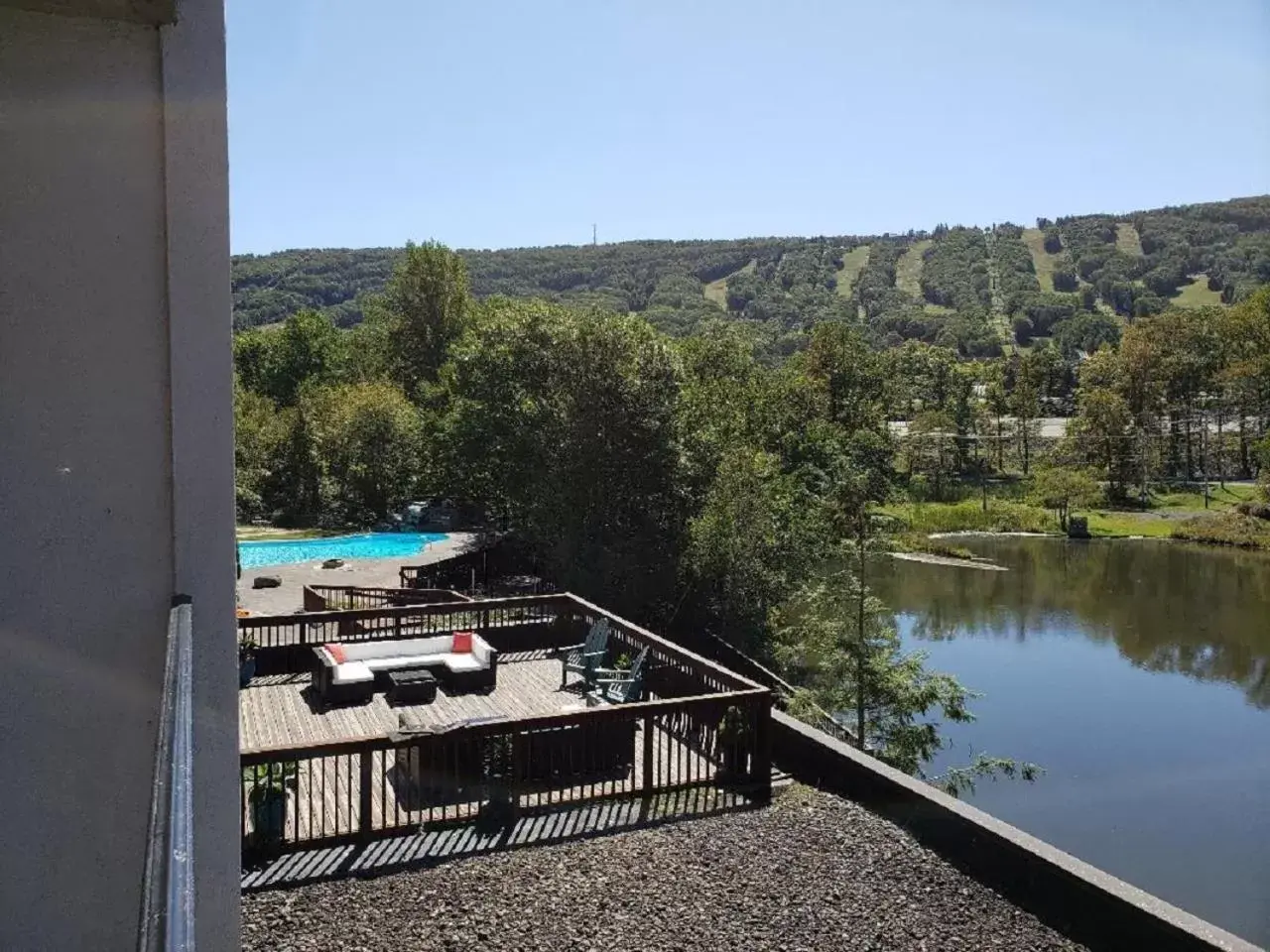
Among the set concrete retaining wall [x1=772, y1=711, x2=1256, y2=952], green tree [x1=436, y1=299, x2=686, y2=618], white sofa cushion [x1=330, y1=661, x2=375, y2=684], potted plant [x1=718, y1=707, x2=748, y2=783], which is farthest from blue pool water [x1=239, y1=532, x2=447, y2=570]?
concrete retaining wall [x1=772, y1=711, x2=1256, y2=952]

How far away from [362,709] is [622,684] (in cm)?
252

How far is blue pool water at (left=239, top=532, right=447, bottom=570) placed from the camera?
86.0 ft

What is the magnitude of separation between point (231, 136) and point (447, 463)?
2496cm

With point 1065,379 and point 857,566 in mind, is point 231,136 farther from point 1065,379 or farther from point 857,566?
point 1065,379

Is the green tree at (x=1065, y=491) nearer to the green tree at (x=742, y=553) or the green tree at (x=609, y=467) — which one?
the green tree at (x=742, y=553)

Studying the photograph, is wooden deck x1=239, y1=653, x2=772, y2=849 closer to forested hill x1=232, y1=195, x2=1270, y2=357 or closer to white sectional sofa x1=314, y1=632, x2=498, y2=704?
white sectional sofa x1=314, y1=632, x2=498, y2=704

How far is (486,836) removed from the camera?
6895 mm

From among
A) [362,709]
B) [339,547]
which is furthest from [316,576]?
[362,709]

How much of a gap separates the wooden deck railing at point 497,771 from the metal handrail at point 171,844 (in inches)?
199

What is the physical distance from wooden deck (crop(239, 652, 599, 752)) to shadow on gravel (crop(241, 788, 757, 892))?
4.97 ft

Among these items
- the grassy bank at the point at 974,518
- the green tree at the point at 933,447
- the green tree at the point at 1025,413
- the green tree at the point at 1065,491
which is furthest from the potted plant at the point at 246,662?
the green tree at the point at 1025,413

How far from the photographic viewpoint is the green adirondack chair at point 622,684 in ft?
31.1

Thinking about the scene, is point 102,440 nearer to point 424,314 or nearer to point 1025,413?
point 424,314

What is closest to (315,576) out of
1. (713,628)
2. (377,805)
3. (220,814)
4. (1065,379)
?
(713,628)
